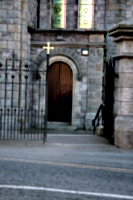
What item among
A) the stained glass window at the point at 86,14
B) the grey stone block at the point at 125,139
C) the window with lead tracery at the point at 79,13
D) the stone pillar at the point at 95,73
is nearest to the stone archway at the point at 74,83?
the stone pillar at the point at 95,73

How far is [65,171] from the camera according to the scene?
723 cm

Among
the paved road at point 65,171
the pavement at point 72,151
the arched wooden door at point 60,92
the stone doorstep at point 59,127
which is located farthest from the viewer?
the arched wooden door at point 60,92

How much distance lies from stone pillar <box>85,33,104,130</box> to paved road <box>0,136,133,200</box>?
701 centimetres

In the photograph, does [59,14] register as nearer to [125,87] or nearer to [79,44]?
[79,44]

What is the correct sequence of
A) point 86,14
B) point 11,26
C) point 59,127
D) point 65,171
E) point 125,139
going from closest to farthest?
1. point 65,171
2. point 125,139
3. point 11,26
4. point 59,127
5. point 86,14

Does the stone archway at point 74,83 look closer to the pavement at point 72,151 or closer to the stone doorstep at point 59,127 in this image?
the stone doorstep at point 59,127

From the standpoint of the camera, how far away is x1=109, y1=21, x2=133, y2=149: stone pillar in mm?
9750

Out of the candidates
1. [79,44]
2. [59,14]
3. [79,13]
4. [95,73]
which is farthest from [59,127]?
[79,13]

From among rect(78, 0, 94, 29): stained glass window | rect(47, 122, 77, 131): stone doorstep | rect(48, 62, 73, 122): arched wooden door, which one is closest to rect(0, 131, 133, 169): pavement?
rect(47, 122, 77, 131): stone doorstep

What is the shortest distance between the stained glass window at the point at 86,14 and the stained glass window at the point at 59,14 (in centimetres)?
73

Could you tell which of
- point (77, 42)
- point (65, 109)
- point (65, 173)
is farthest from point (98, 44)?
point (65, 173)

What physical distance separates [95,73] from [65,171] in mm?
10546

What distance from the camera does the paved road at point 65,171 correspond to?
592 centimetres

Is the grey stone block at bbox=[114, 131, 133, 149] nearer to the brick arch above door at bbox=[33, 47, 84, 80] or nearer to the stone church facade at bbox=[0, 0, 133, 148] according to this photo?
the stone church facade at bbox=[0, 0, 133, 148]
